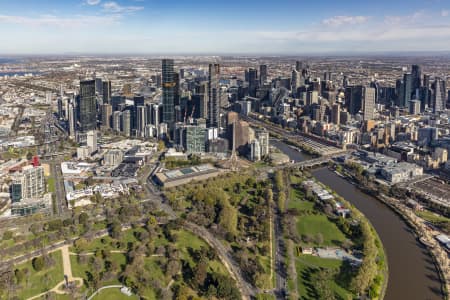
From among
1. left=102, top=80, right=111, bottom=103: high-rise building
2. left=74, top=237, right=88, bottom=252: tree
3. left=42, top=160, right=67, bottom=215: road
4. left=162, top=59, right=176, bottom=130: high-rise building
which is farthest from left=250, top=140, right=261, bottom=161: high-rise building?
left=102, top=80, right=111, bottom=103: high-rise building

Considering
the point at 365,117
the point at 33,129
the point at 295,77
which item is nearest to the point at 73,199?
the point at 33,129

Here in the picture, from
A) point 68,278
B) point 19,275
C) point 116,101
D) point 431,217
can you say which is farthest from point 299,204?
point 116,101

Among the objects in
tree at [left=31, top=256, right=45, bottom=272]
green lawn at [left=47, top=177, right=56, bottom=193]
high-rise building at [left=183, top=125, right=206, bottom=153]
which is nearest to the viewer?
tree at [left=31, top=256, right=45, bottom=272]

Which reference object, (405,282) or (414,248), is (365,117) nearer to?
(414,248)

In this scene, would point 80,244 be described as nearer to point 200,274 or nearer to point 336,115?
point 200,274

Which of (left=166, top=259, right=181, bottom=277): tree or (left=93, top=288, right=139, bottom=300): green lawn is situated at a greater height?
(left=166, top=259, right=181, bottom=277): tree

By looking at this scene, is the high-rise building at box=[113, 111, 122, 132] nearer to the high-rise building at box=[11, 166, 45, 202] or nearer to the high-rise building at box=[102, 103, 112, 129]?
the high-rise building at box=[102, 103, 112, 129]
